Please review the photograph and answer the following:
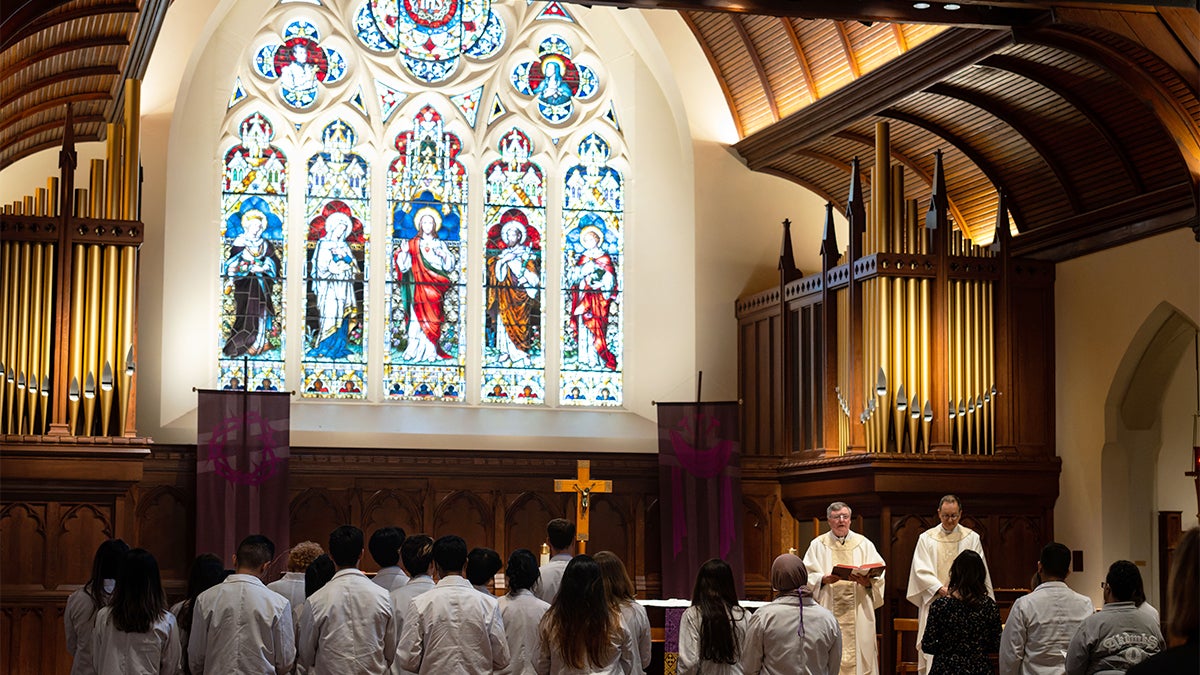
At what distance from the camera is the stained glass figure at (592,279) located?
1593 centimetres

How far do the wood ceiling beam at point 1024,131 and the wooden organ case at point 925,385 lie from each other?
1.94 feet

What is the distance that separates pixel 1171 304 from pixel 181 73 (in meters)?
9.21

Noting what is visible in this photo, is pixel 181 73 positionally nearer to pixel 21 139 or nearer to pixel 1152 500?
pixel 21 139

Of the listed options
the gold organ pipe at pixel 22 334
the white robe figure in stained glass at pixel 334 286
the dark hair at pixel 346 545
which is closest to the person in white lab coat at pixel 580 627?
the dark hair at pixel 346 545

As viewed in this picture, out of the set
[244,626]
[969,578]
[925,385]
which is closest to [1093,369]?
[925,385]

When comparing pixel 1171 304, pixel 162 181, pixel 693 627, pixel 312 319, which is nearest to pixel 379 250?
pixel 312 319

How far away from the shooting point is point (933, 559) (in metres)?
12.3

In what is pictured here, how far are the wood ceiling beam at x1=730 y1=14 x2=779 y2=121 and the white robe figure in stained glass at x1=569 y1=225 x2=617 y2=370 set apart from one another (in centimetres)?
224

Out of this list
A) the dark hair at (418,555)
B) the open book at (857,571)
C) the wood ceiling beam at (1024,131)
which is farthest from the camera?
the wood ceiling beam at (1024,131)

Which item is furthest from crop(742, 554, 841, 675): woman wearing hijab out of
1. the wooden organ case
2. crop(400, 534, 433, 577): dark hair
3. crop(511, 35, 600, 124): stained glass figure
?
crop(511, 35, 600, 124): stained glass figure

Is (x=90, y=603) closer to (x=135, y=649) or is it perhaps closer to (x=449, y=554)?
(x=135, y=649)

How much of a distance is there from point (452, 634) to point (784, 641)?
1534 mm

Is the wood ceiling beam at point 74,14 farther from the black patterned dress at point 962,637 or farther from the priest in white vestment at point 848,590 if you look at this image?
the priest in white vestment at point 848,590

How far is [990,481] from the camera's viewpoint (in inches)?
526
